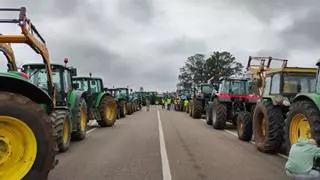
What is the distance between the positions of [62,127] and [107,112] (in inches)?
413

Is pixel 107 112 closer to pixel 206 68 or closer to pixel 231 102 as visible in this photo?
pixel 231 102

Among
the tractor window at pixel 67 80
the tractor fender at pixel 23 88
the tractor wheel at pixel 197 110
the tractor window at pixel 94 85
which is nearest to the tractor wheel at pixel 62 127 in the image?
the tractor window at pixel 67 80

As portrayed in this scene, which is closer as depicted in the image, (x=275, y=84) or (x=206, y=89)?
(x=275, y=84)

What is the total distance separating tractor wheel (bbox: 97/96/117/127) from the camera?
73.1 feet

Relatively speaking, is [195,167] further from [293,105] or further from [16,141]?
[16,141]

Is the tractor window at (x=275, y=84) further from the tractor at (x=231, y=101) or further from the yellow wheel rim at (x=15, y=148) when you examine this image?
the yellow wheel rim at (x=15, y=148)

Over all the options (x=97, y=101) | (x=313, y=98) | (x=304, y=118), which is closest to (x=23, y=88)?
(x=313, y=98)

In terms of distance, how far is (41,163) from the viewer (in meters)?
6.77

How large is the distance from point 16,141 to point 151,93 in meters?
77.2

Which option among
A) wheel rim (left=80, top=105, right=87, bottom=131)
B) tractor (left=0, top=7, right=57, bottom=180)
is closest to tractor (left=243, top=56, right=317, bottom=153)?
wheel rim (left=80, top=105, right=87, bottom=131)

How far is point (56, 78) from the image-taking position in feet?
48.1

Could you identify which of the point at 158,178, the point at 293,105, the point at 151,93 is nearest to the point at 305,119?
the point at 293,105

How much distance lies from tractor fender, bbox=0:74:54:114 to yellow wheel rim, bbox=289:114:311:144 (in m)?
5.56

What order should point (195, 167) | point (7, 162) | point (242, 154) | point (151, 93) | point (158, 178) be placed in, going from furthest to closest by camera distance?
1. point (151, 93)
2. point (242, 154)
3. point (195, 167)
4. point (158, 178)
5. point (7, 162)
